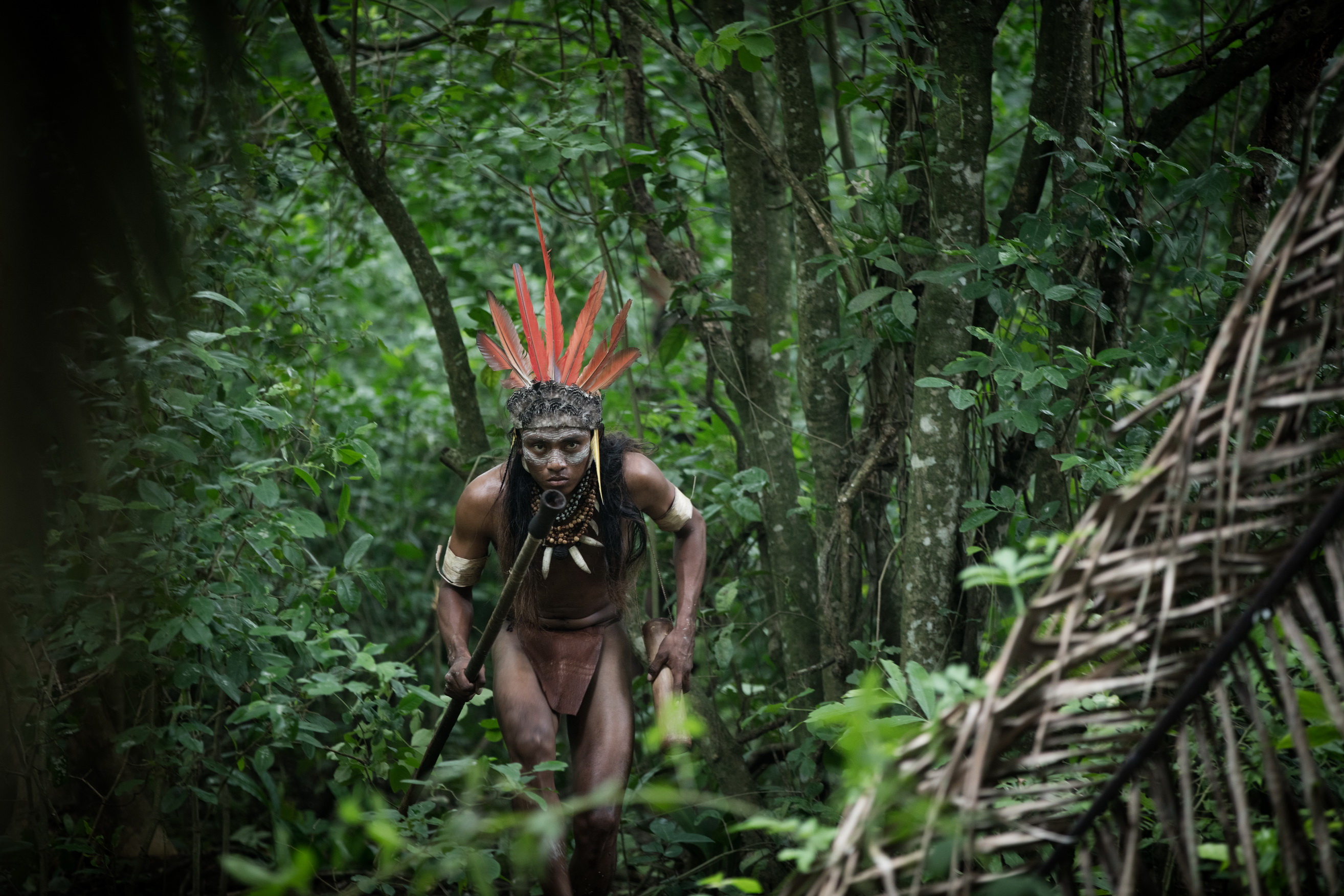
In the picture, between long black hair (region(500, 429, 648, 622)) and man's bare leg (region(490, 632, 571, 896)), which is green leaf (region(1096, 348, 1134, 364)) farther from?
man's bare leg (region(490, 632, 571, 896))

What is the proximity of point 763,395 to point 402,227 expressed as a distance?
1.55 meters

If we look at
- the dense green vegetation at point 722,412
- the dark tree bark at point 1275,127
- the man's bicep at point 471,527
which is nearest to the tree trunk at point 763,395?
the dense green vegetation at point 722,412

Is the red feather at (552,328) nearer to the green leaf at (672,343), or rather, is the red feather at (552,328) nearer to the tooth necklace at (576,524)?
the tooth necklace at (576,524)

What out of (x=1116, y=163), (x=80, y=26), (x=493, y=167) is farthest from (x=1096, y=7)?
(x=80, y=26)

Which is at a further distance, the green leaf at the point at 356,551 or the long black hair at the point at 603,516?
the green leaf at the point at 356,551

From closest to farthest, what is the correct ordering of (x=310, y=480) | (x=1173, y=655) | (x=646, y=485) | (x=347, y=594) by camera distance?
(x=1173, y=655)
(x=646, y=485)
(x=310, y=480)
(x=347, y=594)

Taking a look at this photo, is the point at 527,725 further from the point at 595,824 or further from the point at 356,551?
the point at 356,551

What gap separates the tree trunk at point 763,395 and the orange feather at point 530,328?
103cm

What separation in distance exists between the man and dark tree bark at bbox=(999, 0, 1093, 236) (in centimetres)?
138

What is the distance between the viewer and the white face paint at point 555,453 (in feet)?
8.89

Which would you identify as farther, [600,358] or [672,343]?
[672,343]

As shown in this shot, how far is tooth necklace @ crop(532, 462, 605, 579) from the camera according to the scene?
280 centimetres

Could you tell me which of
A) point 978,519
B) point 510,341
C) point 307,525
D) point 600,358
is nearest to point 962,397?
point 978,519

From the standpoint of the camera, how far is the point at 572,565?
293 centimetres
